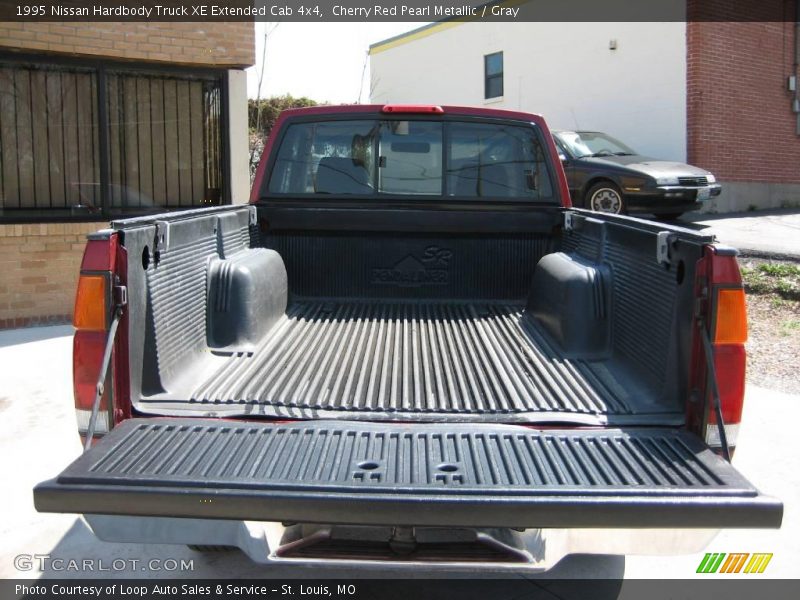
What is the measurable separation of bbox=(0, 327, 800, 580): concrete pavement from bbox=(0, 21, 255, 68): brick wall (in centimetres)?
324

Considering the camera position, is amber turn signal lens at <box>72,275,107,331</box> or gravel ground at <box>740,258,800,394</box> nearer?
amber turn signal lens at <box>72,275,107,331</box>

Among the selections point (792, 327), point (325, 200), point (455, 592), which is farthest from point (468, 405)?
point (792, 327)

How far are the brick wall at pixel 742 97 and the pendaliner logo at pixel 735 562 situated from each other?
43.3ft

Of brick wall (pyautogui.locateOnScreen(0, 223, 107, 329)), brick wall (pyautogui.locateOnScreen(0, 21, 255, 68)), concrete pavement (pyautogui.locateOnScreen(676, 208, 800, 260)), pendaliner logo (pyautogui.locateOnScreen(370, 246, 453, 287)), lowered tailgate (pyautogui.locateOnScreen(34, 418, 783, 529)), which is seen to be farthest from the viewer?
concrete pavement (pyautogui.locateOnScreen(676, 208, 800, 260))

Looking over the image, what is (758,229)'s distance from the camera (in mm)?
12695

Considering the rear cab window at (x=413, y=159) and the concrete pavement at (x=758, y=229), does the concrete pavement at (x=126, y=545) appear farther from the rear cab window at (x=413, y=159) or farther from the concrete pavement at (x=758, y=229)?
the concrete pavement at (x=758, y=229)

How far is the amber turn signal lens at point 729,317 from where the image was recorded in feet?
8.52

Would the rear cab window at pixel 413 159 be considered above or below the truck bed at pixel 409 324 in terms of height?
above

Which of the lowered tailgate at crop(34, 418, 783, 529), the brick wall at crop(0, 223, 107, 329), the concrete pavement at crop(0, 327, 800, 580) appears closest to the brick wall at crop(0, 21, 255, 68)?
the brick wall at crop(0, 223, 107, 329)

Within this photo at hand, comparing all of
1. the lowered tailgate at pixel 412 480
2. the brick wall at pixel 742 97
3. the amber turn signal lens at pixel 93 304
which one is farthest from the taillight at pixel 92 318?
the brick wall at pixel 742 97

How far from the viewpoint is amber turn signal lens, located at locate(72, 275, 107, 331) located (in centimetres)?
267

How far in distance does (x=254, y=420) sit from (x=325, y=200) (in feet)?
6.50

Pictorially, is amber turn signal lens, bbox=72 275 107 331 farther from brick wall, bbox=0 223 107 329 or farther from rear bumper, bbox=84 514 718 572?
brick wall, bbox=0 223 107 329

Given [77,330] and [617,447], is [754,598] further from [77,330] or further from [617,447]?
[77,330]
